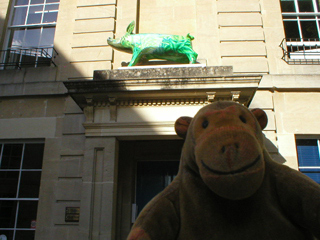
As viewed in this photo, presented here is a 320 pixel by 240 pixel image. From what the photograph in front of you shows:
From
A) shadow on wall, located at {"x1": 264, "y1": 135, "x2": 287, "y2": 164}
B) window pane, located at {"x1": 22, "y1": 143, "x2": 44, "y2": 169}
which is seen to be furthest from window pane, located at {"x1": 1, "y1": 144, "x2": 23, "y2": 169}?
shadow on wall, located at {"x1": 264, "y1": 135, "x2": 287, "y2": 164}

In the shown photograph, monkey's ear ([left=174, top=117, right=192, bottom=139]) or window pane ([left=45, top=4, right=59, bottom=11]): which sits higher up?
window pane ([left=45, top=4, right=59, bottom=11])

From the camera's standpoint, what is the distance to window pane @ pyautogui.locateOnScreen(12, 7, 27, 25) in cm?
754

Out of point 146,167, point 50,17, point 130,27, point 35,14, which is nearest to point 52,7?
point 50,17

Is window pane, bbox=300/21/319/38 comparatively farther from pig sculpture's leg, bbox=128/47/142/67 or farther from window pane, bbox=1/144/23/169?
window pane, bbox=1/144/23/169

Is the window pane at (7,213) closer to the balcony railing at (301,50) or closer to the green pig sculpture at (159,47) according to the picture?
the green pig sculpture at (159,47)

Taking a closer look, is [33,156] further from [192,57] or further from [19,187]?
[192,57]

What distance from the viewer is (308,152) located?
5.59 meters

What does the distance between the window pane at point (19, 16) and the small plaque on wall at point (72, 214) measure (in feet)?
17.4

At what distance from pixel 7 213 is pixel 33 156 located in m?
1.25

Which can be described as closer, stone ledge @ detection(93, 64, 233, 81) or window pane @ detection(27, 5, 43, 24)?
stone ledge @ detection(93, 64, 233, 81)

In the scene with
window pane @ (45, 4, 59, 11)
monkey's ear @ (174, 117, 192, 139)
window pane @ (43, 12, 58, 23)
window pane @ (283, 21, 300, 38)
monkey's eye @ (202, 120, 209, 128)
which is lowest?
monkey's eye @ (202, 120, 209, 128)

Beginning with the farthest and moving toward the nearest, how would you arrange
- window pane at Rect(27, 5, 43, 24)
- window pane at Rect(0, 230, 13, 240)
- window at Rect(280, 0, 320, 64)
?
1. window pane at Rect(27, 5, 43, 24)
2. window at Rect(280, 0, 320, 64)
3. window pane at Rect(0, 230, 13, 240)

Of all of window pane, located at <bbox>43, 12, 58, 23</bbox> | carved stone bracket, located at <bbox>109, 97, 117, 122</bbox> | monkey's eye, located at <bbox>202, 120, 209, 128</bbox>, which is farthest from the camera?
window pane, located at <bbox>43, 12, 58, 23</bbox>

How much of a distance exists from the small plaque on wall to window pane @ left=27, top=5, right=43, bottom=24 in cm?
516
